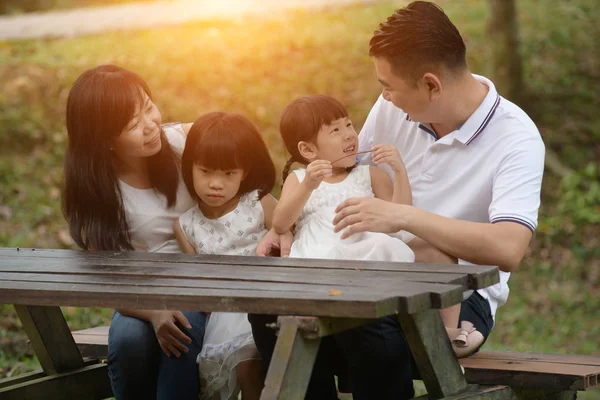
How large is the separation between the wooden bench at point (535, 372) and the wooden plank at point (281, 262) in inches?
19.0

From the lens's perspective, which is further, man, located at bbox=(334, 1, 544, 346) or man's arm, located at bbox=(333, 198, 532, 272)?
man, located at bbox=(334, 1, 544, 346)

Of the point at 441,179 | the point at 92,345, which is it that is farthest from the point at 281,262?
the point at 92,345

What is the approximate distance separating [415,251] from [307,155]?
0.55m

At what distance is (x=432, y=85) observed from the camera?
358cm

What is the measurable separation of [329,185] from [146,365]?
3.06 ft

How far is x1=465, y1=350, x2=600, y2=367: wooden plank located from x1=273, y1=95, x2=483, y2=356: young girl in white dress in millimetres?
437

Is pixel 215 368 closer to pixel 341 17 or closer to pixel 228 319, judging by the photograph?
pixel 228 319

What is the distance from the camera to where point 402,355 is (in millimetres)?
3236

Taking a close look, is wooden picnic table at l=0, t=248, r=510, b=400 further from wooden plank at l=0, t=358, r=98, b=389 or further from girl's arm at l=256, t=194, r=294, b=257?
wooden plank at l=0, t=358, r=98, b=389

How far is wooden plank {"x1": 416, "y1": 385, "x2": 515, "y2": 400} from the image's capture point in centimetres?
313

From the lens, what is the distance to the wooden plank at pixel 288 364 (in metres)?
2.70

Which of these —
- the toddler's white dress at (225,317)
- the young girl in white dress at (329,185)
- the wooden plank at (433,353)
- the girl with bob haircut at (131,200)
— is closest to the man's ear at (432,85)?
the young girl in white dress at (329,185)

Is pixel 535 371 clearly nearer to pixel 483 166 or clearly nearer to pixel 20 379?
pixel 483 166

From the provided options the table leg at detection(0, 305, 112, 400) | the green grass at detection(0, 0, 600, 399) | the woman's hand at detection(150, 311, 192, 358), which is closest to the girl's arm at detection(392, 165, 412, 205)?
the woman's hand at detection(150, 311, 192, 358)
